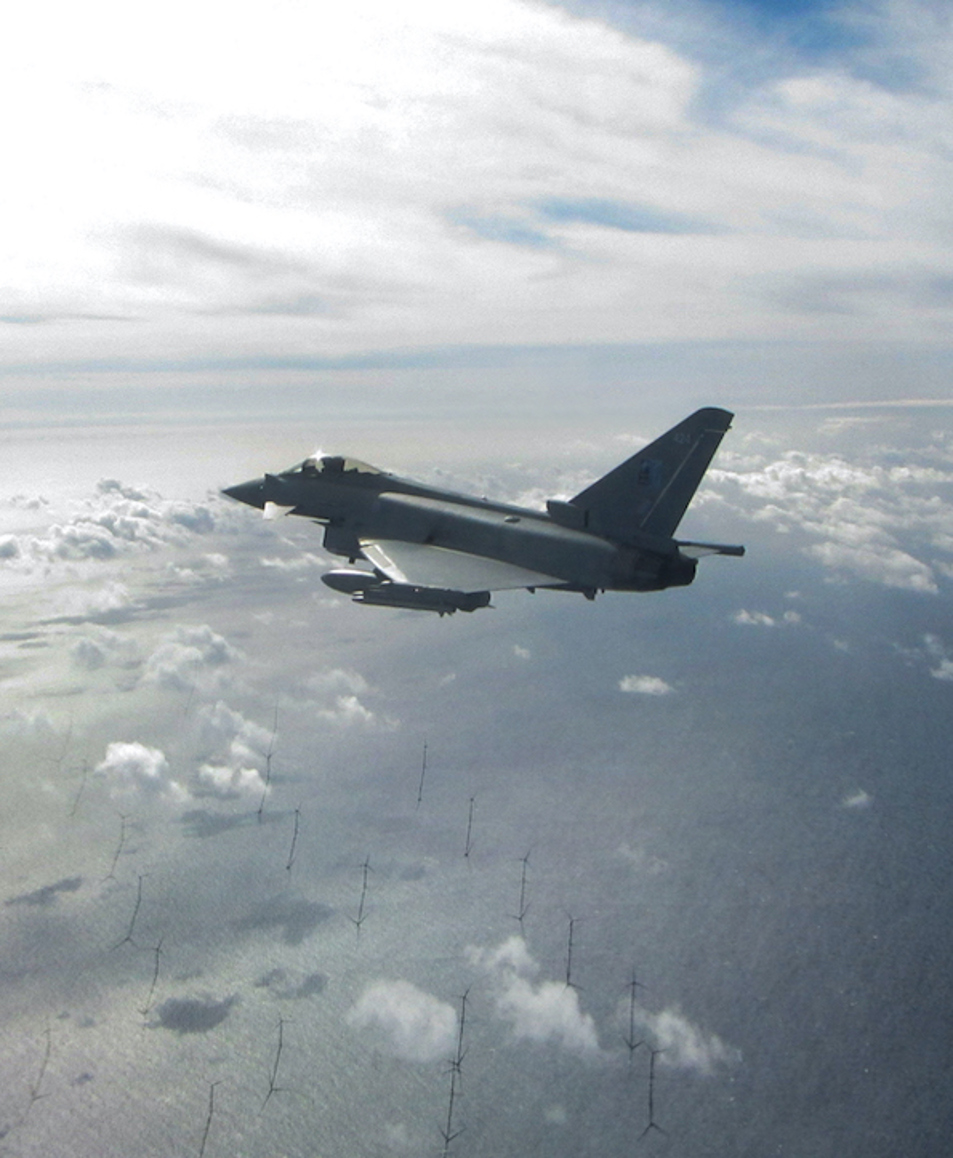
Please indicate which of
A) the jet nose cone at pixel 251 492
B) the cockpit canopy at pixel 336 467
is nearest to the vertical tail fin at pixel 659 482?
the cockpit canopy at pixel 336 467

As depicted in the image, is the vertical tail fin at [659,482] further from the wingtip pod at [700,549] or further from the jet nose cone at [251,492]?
the jet nose cone at [251,492]

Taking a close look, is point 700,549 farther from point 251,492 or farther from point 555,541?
point 251,492

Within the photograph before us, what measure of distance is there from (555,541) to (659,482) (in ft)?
19.8

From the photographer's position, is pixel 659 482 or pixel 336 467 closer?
pixel 659 482

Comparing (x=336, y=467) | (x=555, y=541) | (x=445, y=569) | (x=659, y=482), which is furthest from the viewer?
(x=336, y=467)


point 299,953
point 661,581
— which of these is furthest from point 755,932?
point 661,581

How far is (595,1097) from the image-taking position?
140 meters

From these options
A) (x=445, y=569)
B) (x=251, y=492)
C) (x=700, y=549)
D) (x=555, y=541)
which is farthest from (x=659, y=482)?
(x=251, y=492)

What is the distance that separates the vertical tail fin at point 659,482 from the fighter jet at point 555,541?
5cm

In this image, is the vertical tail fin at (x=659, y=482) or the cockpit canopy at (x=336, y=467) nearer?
the vertical tail fin at (x=659, y=482)

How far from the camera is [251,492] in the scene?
141 feet

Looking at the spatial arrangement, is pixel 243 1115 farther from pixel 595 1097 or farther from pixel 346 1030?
pixel 595 1097

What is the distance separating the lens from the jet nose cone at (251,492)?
42.6m

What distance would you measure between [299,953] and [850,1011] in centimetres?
13036
